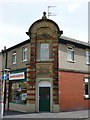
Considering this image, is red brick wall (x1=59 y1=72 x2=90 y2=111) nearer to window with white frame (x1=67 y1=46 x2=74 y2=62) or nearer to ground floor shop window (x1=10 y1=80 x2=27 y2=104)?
window with white frame (x1=67 y1=46 x2=74 y2=62)

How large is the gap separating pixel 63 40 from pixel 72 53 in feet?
7.12

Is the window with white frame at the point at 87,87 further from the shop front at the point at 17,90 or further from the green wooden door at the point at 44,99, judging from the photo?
the shop front at the point at 17,90

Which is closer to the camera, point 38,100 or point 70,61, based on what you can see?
point 38,100

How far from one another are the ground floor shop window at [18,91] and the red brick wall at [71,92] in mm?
3878

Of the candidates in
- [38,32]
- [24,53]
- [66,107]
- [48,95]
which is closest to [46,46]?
[38,32]

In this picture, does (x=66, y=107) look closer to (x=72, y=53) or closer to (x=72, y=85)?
(x=72, y=85)

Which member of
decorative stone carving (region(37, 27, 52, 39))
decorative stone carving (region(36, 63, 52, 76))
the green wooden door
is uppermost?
decorative stone carving (region(37, 27, 52, 39))

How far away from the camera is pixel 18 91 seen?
22.7 metres

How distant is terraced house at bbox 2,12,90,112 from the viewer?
1973cm

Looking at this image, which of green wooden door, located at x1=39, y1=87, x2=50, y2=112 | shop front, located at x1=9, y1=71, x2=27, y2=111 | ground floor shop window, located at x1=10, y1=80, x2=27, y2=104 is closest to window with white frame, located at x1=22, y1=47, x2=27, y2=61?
shop front, located at x1=9, y1=71, x2=27, y2=111

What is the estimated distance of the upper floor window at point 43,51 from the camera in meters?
20.4

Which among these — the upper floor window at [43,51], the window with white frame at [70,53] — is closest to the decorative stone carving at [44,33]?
the upper floor window at [43,51]

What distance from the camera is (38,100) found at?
64.4ft

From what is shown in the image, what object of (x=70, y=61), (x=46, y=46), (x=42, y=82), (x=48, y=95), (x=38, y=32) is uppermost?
Answer: (x=38, y=32)
